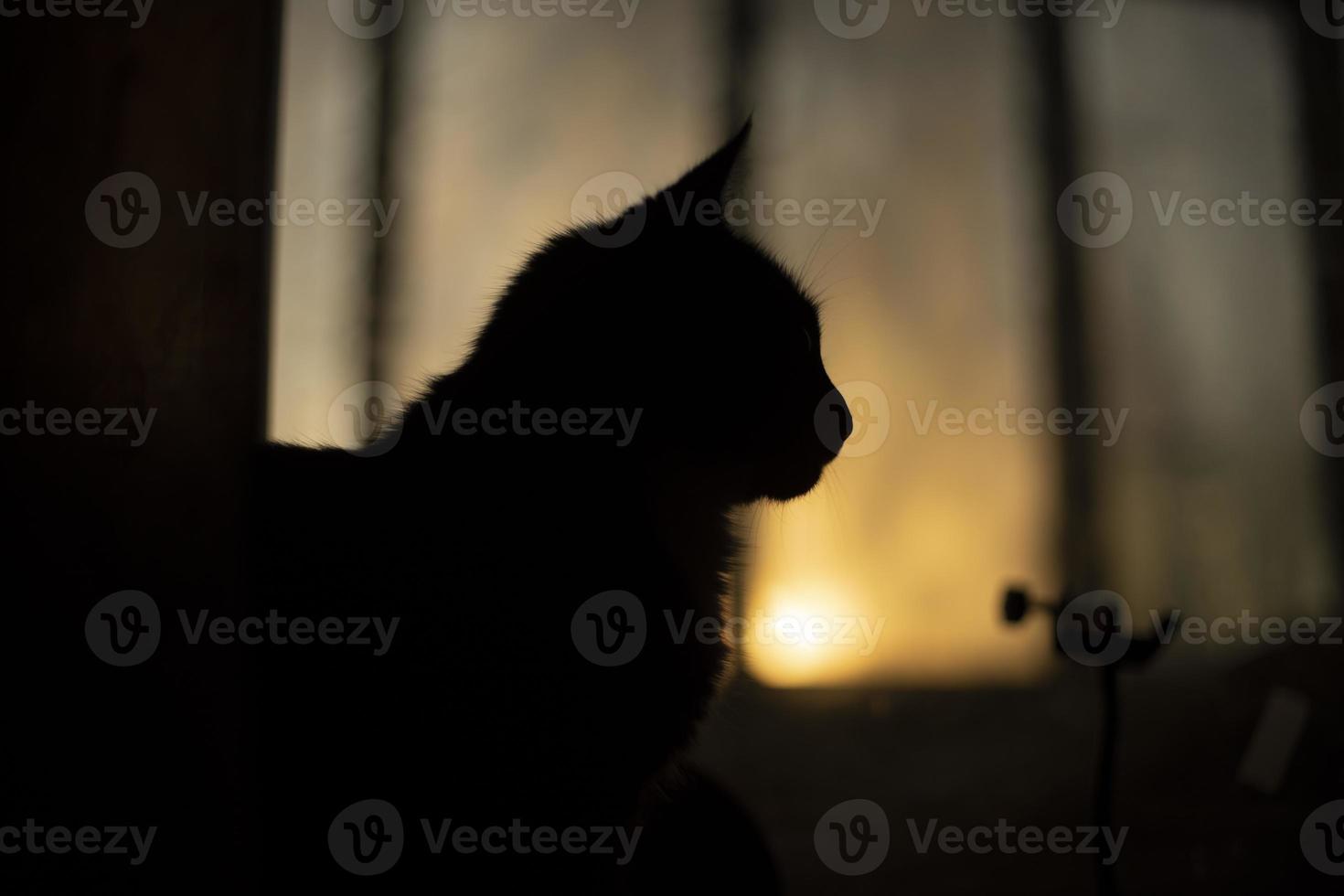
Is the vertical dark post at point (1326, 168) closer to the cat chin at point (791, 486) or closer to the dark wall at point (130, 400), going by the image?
the cat chin at point (791, 486)

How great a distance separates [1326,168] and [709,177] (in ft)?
7.33

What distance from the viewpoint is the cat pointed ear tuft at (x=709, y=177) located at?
2.65 ft

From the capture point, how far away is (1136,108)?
2131mm

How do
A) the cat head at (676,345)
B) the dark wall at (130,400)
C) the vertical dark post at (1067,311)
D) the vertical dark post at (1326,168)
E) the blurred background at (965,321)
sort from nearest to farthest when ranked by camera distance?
the dark wall at (130,400)
the cat head at (676,345)
the blurred background at (965,321)
the vertical dark post at (1067,311)
the vertical dark post at (1326,168)

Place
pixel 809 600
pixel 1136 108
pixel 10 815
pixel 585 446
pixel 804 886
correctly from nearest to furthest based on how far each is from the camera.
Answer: pixel 10 815
pixel 585 446
pixel 804 886
pixel 809 600
pixel 1136 108

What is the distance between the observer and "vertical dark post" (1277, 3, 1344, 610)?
7.08ft

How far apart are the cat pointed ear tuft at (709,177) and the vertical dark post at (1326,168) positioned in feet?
6.83

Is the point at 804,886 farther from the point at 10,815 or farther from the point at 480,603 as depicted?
the point at 10,815

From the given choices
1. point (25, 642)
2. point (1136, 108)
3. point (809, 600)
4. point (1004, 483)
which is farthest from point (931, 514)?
point (25, 642)

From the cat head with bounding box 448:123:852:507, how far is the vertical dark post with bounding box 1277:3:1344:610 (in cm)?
196

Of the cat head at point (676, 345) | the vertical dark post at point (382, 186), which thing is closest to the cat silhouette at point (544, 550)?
the cat head at point (676, 345)

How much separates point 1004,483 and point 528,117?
134cm

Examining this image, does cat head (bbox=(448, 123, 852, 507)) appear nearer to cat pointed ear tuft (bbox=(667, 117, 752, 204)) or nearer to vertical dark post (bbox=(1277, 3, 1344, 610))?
cat pointed ear tuft (bbox=(667, 117, 752, 204))

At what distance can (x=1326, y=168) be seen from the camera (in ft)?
7.23
